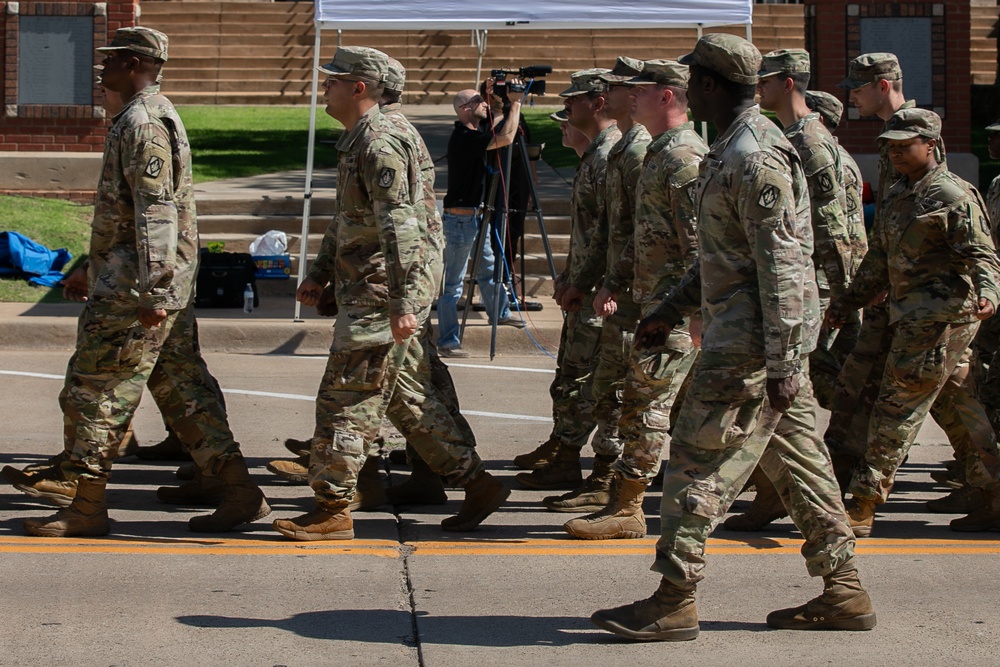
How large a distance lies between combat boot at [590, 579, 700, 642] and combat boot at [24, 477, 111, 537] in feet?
8.06

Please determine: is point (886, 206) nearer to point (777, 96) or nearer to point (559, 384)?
point (777, 96)

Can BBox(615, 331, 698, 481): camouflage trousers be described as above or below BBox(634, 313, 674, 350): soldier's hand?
below

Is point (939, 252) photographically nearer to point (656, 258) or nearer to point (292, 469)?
point (656, 258)

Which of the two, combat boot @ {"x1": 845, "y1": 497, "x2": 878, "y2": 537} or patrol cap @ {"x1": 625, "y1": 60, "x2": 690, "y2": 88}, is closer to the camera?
patrol cap @ {"x1": 625, "y1": 60, "x2": 690, "y2": 88}

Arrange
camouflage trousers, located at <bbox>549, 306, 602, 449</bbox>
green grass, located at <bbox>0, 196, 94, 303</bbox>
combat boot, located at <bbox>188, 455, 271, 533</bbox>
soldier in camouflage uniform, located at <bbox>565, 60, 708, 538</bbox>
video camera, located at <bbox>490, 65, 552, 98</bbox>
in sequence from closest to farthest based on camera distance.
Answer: soldier in camouflage uniform, located at <bbox>565, 60, 708, 538</bbox>
combat boot, located at <bbox>188, 455, 271, 533</bbox>
camouflage trousers, located at <bbox>549, 306, 602, 449</bbox>
video camera, located at <bbox>490, 65, 552, 98</bbox>
green grass, located at <bbox>0, 196, 94, 303</bbox>

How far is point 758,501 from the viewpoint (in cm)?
661

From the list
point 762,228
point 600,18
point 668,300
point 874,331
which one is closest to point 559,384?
point 874,331

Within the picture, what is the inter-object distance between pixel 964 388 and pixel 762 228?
2.41 m

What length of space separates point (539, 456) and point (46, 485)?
2608 mm

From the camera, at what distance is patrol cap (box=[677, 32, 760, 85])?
482 cm

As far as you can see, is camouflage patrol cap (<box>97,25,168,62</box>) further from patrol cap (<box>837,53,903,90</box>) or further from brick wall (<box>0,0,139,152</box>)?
brick wall (<box>0,0,139,152</box>)

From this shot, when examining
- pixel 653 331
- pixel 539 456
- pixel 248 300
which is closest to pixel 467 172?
pixel 248 300

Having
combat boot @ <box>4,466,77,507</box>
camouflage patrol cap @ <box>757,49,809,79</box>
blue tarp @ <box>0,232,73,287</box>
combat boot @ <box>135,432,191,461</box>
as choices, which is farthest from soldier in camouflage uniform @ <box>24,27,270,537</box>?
blue tarp @ <box>0,232,73,287</box>

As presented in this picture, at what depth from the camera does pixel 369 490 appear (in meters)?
6.91
